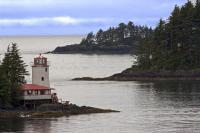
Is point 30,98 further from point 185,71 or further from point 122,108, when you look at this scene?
point 185,71

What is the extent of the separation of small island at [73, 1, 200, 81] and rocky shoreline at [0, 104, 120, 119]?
6753cm

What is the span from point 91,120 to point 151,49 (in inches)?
3483

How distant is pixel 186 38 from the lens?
6437 inches

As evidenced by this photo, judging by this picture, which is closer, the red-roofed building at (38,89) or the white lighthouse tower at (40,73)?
the red-roofed building at (38,89)

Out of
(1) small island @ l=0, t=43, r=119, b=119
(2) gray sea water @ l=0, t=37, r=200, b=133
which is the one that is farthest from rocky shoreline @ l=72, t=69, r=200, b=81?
(1) small island @ l=0, t=43, r=119, b=119

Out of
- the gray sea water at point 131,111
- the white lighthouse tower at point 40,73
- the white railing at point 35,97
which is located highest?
the white lighthouse tower at point 40,73

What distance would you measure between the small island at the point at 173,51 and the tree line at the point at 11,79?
2578 inches

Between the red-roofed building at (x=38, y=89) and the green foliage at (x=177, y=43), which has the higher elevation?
the green foliage at (x=177, y=43)

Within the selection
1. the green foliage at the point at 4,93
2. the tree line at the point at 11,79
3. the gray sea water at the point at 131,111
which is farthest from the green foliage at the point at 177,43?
the green foliage at the point at 4,93

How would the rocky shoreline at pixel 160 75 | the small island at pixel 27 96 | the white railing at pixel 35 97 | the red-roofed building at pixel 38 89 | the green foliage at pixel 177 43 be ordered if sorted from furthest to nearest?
the green foliage at pixel 177 43, the rocky shoreline at pixel 160 75, the red-roofed building at pixel 38 89, the white railing at pixel 35 97, the small island at pixel 27 96

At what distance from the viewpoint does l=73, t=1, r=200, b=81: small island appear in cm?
15562

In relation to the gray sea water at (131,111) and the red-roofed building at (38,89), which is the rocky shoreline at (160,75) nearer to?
the gray sea water at (131,111)

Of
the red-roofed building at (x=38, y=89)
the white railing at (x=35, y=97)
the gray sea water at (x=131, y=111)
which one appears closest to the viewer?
the gray sea water at (x=131, y=111)

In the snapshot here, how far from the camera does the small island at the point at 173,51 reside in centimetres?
15562
